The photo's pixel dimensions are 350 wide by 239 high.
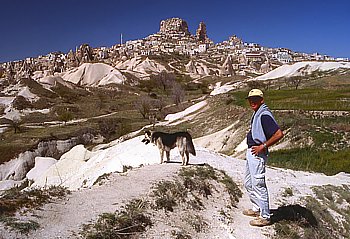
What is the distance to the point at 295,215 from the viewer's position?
10352 mm

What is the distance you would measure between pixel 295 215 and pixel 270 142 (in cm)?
330

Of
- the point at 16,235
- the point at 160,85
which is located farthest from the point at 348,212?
the point at 160,85

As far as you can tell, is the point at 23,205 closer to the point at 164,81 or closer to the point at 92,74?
the point at 164,81

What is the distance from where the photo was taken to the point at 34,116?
264 feet

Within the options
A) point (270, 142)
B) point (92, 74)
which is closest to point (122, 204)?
point (270, 142)

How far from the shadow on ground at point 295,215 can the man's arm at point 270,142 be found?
2.40 metres

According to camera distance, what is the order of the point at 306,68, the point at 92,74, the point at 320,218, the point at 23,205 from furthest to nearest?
the point at 92,74 → the point at 306,68 → the point at 320,218 → the point at 23,205

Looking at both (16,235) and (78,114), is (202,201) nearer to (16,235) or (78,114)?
(16,235)

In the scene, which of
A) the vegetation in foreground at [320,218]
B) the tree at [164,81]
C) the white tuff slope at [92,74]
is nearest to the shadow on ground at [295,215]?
the vegetation in foreground at [320,218]

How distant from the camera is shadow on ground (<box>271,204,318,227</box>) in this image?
10070mm

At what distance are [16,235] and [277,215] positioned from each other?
662 cm

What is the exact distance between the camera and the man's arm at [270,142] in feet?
26.5

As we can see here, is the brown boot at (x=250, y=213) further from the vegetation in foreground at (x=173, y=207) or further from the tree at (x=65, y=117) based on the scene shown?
the tree at (x=65, y=117)

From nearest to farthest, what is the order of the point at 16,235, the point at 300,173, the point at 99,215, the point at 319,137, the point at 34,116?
the point at 16,235, the point at 99,215, the point at 300,173, the point at 319,137, the point at 34,116
